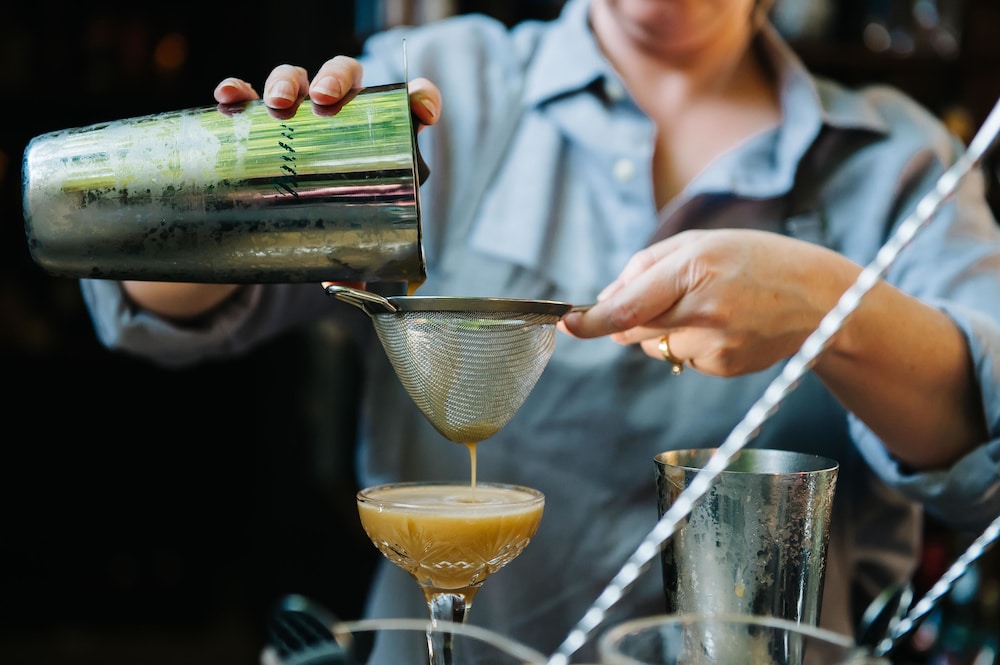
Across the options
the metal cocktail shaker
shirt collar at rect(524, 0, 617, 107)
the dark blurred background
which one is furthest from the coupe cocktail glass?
the dark blurred background

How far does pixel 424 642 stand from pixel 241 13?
2.55 m

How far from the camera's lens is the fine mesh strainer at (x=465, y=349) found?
855mm

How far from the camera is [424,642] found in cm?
61

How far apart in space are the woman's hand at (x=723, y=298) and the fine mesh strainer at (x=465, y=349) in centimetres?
5

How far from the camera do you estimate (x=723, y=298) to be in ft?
2.88

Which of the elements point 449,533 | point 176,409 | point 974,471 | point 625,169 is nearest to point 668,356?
point 449,533

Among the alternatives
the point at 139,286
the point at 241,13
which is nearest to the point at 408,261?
the point at 139,286

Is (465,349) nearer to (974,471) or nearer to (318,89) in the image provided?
(318,89)

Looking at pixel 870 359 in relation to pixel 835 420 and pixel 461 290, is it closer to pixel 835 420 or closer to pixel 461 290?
pixel 835 420

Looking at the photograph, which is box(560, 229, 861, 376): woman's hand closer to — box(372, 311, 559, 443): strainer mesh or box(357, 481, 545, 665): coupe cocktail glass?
box(372, 311, 559, 443): strainer mesh

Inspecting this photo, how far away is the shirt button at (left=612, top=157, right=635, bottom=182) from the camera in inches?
56.1

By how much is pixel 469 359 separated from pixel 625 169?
635 millimetres

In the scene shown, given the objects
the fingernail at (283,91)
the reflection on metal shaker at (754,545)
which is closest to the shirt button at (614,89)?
the fingernail at (283,91)

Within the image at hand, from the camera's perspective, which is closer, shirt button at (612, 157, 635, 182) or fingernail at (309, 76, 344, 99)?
fingernail at (309, 76, 344, 99)
